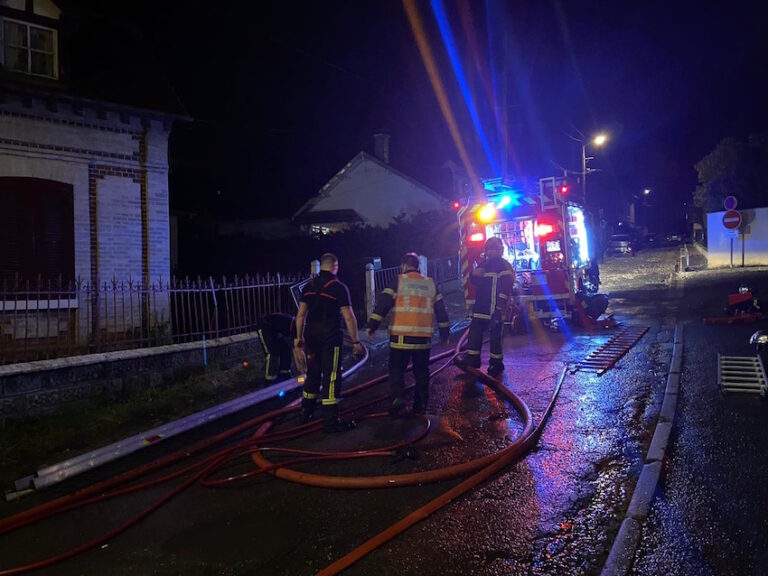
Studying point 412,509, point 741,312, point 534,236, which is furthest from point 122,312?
point 741,312

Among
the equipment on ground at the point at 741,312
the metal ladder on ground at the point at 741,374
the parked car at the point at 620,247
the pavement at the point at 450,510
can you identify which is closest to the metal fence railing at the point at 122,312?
the pavement at the point at 450,510

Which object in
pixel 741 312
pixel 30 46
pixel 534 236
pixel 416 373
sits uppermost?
pixel 30 46

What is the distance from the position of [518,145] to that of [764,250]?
52.6 ft

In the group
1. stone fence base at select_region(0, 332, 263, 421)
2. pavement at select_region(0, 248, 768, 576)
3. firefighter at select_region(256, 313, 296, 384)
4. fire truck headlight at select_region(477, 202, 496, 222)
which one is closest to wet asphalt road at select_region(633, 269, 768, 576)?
pavement at select_region(0, 248, 768, 576)

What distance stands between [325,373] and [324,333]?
1.34 ft

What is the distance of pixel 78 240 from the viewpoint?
9.34m

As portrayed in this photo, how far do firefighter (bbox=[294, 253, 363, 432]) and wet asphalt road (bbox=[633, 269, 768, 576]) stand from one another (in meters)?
3.01

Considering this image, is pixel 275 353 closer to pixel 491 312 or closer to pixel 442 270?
pixel 491 312

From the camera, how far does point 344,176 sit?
2892 centimetres

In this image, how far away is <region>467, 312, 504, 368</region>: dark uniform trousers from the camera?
23.9 ft

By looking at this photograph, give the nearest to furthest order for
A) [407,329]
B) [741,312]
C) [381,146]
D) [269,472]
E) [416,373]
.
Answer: [269,472]
[407,329]
[416,373]
[741,312]
[381,146]

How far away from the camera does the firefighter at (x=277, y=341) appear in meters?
7.29

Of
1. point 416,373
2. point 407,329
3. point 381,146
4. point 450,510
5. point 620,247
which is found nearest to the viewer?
point 450,510

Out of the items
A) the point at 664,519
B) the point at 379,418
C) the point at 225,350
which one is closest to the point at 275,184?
the point at 225,350
